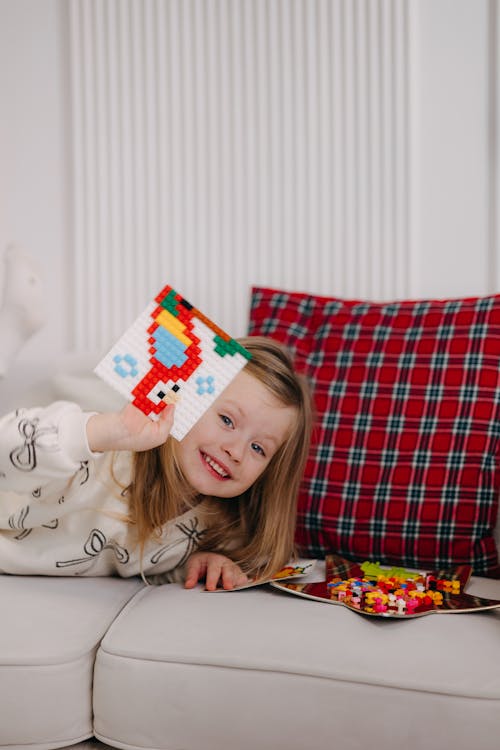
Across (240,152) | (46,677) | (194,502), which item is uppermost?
(240,152)

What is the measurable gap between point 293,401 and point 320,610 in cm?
36

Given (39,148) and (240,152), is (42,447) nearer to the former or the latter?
(240,152)

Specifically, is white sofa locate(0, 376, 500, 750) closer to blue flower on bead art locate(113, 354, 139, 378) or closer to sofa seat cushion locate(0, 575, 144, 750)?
sofa seat cushion locate(0, 575, 144, 750)

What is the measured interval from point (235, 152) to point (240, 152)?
13 millimetres

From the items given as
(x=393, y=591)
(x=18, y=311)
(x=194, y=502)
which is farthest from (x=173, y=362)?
(x=18, y=311)

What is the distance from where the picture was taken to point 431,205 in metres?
1.88

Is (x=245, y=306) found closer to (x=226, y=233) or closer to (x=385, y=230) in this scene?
(x=226, y=233)

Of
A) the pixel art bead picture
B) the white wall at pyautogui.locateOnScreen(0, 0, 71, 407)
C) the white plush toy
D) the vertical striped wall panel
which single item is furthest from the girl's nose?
the white wall at pyautogui.locateOnScreen(0, 0, 71, 407)

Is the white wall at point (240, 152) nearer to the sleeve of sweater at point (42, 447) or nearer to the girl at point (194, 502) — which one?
the girl at point (194, 502)

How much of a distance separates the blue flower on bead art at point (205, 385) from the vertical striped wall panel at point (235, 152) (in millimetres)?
807

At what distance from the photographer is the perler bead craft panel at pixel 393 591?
1117mm

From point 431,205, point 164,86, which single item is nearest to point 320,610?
point 431,205

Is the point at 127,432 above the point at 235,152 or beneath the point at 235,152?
beneath

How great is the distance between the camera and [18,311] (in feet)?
5.30
